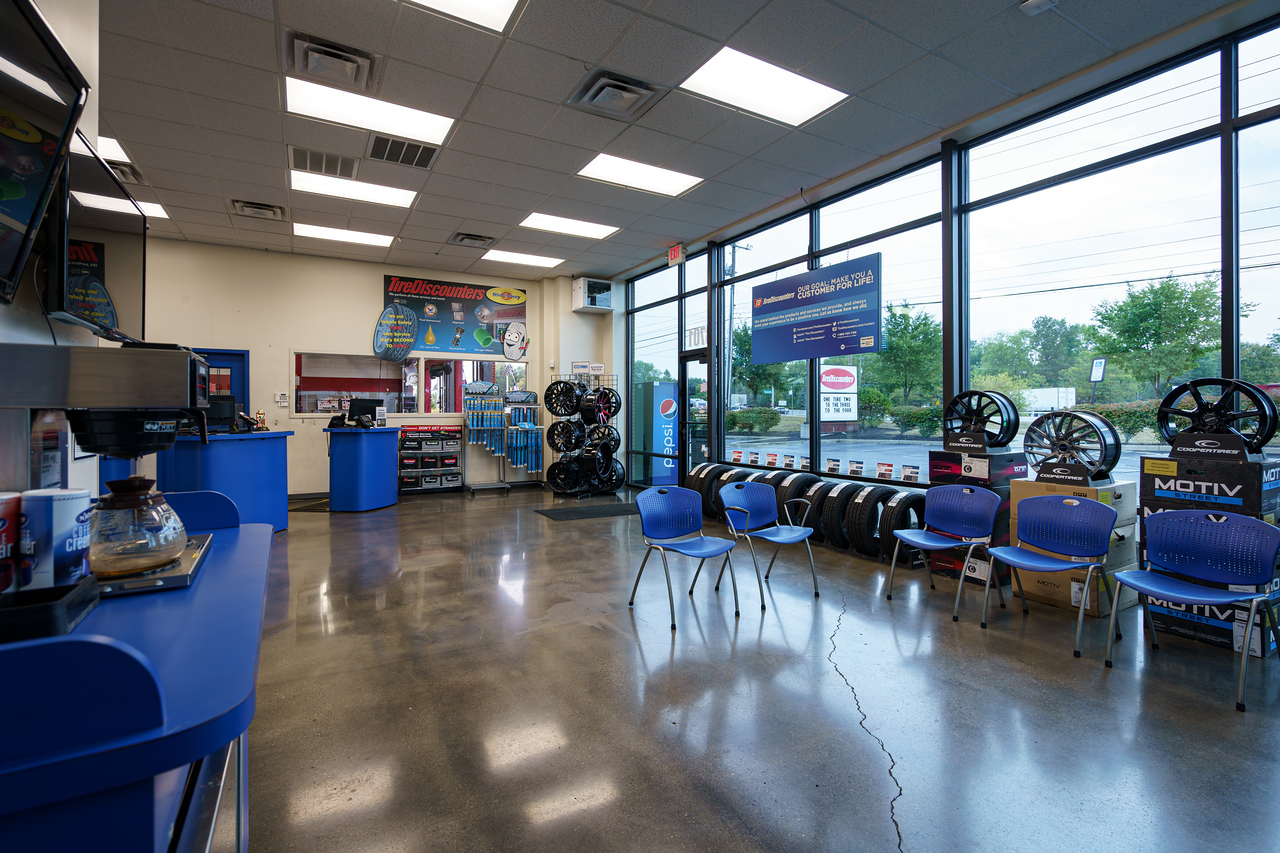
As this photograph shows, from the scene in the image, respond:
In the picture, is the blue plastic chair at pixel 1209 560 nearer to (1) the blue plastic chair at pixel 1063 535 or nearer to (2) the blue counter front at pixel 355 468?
(1) the blue plastic chair at pixel 1063 535

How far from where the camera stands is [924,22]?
3.42m

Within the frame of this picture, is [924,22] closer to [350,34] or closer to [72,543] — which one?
[350,34]

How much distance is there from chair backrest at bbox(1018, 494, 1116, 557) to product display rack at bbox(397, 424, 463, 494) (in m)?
7.54

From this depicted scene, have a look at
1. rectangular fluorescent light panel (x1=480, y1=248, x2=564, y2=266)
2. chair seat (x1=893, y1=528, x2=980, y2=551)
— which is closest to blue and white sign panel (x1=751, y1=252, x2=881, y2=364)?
chair seat (x1=893, y1=528, x2=980, y2=551)

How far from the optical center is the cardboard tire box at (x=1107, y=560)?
3578mm

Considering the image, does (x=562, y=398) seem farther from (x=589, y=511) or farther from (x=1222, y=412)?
(x=1222, y=412)

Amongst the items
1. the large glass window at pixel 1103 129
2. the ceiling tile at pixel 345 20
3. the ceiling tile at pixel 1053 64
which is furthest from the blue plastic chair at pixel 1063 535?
the ceiling tile at pixel 345 20

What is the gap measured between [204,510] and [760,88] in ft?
13.8

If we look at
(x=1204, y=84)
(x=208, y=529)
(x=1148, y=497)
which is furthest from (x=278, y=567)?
(x=1204, y=84)

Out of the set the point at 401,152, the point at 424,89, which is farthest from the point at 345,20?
the point at 401,152

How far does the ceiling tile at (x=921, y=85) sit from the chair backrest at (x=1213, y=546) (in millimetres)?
3010

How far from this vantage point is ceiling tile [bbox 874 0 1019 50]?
3.28 m

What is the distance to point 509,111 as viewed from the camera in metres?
4.43

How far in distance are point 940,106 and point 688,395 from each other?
15.6ft
